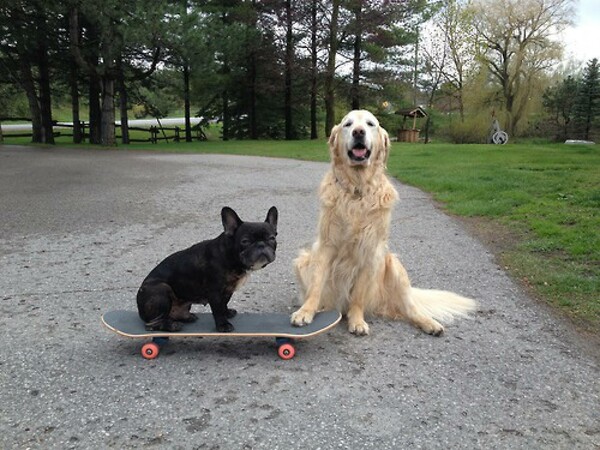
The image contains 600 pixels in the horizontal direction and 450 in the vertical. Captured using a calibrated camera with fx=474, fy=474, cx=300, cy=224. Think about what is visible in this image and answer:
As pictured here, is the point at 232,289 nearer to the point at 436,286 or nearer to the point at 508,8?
the point at 436,286

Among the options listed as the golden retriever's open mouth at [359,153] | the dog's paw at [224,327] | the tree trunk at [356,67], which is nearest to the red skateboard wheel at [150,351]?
the dog's paw at [224,327]

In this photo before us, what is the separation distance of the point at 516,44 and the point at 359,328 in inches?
1538

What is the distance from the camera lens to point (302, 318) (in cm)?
369

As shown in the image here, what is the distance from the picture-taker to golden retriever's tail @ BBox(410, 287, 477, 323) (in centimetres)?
427

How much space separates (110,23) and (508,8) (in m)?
29.6

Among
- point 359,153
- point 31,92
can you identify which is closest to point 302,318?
point 359,153

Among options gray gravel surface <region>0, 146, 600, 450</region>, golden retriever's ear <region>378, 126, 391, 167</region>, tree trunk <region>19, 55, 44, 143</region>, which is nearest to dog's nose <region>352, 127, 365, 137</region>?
golden retriever's ear <region>378, 126, 391, 167</region>

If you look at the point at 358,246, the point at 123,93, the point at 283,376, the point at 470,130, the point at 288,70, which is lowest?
the point at 283,376

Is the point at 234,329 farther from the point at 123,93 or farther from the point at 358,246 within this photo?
the point at 123,93

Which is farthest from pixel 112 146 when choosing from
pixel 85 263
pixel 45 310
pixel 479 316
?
pixel 479 316

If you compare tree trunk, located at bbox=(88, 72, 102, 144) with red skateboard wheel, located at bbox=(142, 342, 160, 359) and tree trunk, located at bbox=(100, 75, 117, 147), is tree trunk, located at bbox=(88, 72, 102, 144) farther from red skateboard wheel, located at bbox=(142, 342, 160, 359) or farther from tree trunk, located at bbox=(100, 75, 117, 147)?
red skateboard wheel, located at bbox=(142, 342, 160, 359)

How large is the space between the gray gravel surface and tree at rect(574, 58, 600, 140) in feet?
128

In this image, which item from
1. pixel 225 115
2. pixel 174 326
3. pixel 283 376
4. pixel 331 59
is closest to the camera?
pixel 283 376

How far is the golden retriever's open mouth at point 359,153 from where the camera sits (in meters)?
3.97
